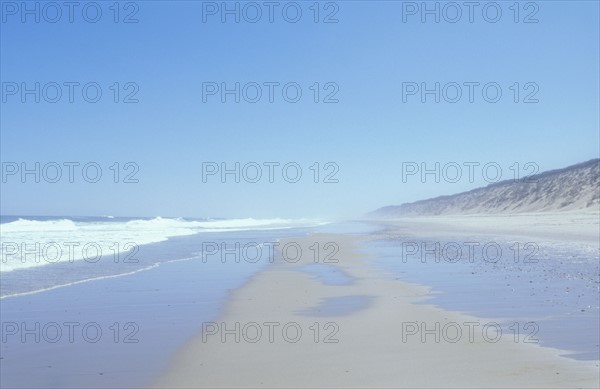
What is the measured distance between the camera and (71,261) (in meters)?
20.6

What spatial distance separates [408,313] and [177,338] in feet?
14.3

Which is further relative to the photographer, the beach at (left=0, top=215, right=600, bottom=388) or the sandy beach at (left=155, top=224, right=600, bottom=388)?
the beach at (left=0, top=215, right=600, bottom=388)

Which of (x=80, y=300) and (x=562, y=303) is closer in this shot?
(x=562, y=303)

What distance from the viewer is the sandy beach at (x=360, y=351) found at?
6453 mm

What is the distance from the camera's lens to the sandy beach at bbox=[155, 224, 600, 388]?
254 inches

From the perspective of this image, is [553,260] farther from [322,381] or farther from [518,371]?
[322,381]

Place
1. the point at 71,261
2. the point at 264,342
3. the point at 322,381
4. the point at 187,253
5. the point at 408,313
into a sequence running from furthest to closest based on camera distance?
1. the point at 187,253
2. the point at 71,261
3. the point at 408,313
4. the point at 264,342
5. the point at 322,381

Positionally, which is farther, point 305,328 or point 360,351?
point 305,328

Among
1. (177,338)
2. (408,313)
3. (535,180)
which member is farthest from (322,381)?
(535,180)

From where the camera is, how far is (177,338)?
8727mm

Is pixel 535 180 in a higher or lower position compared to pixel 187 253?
higher

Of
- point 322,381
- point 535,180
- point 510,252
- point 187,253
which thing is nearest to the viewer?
point 322,381

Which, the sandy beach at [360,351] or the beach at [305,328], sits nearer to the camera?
the sandy beach at [360,351]

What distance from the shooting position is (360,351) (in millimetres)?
7781
